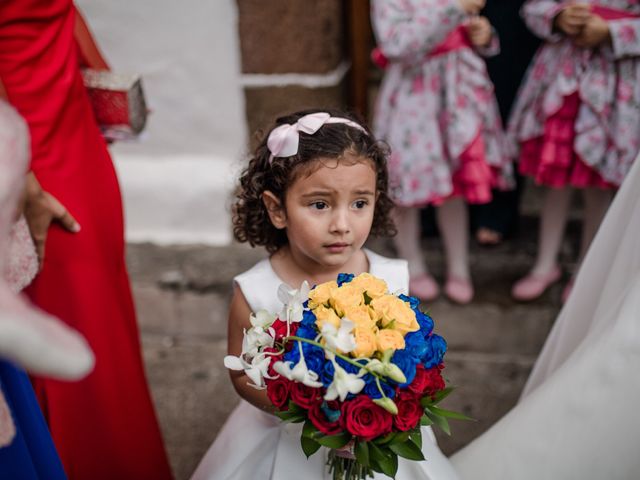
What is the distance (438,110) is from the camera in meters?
3.04

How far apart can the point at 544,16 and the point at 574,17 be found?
0.47ft

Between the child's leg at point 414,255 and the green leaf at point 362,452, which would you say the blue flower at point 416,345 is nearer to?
the green leaf at point 362,452

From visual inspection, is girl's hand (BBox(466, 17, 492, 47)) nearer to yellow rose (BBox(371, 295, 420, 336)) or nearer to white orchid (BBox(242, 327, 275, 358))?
yellow rose (BBox(371, 295, 420, 336))

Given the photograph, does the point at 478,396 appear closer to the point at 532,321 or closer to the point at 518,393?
the point at 518,393

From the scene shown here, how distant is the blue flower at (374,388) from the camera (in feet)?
4.46

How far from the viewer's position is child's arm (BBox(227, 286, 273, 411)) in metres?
1.79

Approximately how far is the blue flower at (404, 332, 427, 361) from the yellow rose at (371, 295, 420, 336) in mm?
12

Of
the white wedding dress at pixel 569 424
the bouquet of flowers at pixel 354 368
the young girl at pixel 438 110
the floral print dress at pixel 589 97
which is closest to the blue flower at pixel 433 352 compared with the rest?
the bouquet of flowers at pixel 354 368

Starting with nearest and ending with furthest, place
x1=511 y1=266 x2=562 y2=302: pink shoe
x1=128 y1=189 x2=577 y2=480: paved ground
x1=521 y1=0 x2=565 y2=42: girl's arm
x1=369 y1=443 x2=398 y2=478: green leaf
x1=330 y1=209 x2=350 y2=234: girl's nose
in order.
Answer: x1=369 y1=443 x2=398 y2=478: green leaf
x1=330 y1=209 x2=350 y2=234: girl's nose
x1=521 y1=0 x2=565 y2=42: girl's arm
x1=128 y1=189 x2=577 y2=480: paved ground
x1=511 y1=266 x2=562 y2=302: pink shoe

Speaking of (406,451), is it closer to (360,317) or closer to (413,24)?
(360,317)

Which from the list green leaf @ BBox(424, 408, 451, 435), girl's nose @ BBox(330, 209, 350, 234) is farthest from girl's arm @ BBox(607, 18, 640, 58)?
green leaf @ BBox(424, 408, 451, 435)

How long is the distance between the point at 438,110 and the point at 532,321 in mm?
1025

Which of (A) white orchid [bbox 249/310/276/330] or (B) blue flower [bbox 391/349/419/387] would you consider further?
(A) white orchid [bbox 249/310/276/330]

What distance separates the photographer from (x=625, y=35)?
2.77m
